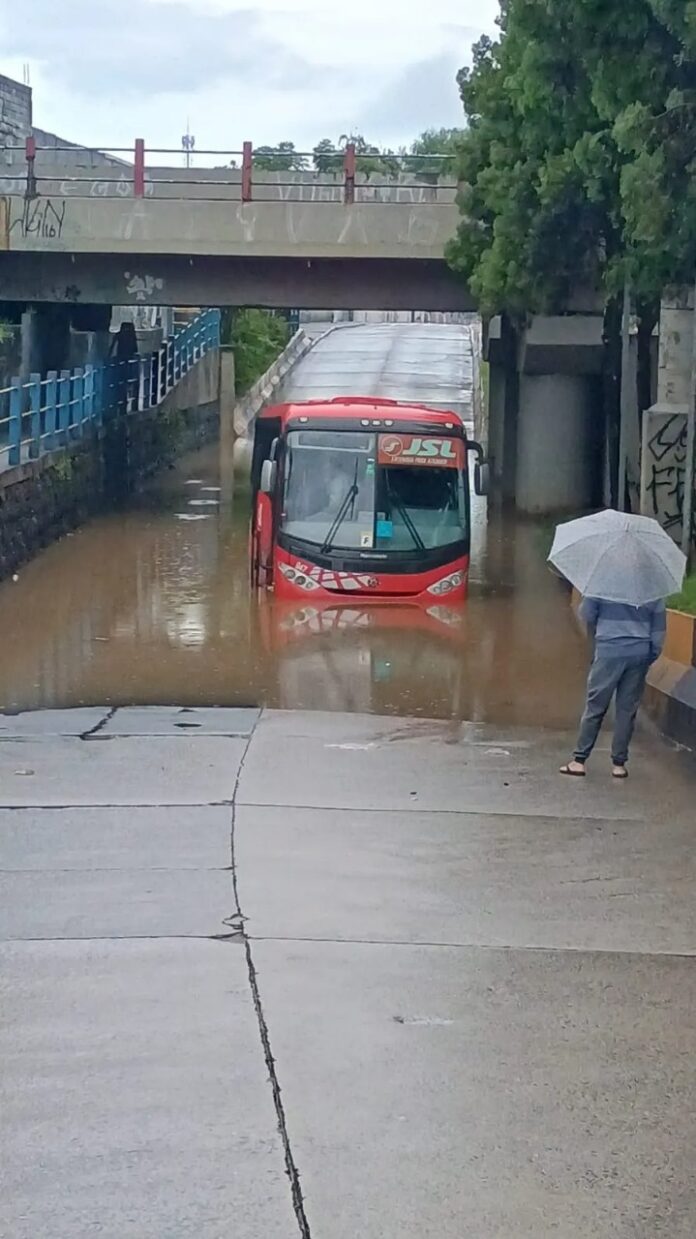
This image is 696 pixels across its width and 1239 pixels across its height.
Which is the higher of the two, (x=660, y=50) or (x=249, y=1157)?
(x=660, y=50)

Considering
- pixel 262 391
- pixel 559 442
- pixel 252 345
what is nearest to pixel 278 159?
pixel 559 442

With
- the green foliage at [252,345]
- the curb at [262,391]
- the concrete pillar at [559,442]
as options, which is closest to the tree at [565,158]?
the concrete pillar at [559,442]

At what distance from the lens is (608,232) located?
22375mm

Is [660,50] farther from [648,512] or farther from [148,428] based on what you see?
[148,428]

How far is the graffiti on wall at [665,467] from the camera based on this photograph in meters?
19.5

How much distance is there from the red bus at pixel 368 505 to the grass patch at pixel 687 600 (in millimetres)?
5690

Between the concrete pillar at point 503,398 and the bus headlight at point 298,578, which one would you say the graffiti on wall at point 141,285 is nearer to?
the concrete pillar at point 503,398

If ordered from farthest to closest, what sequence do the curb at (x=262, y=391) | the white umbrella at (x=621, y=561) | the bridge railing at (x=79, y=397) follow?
1. the curb at (x=262, y=391)
2. the bridge railing at (x=79, y=397)
3. the white umbrella at (x=621, y=561)

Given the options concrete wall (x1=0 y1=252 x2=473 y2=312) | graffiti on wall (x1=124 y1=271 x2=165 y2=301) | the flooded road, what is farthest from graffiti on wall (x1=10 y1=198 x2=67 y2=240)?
the flooded road

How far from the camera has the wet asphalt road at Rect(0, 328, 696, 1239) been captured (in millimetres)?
4457

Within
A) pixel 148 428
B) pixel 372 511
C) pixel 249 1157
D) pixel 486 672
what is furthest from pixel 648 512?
pixel 148 428

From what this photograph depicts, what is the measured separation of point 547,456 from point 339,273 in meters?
5.28

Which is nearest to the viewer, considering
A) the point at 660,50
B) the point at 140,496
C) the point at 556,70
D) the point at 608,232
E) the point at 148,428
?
the point at 660,50

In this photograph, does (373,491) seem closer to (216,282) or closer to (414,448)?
(414,448)
